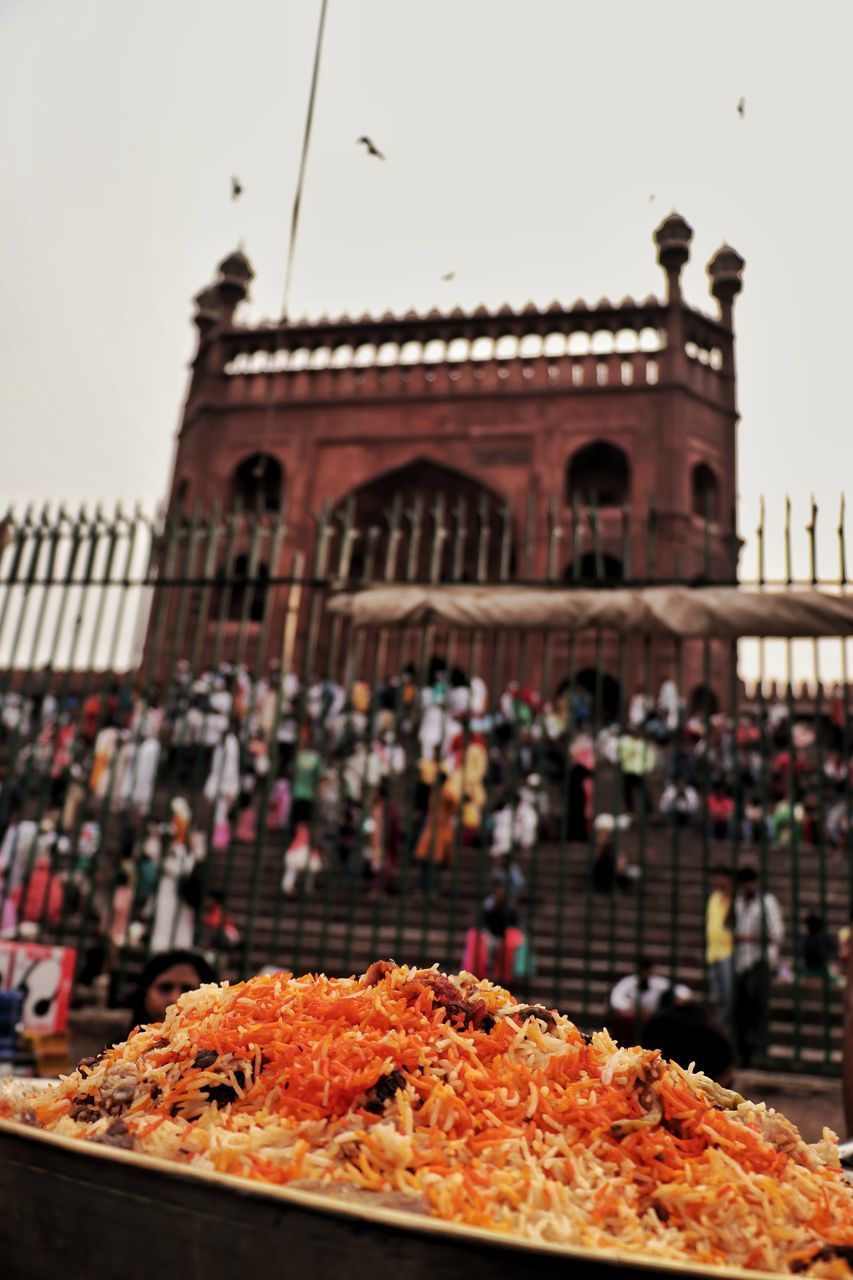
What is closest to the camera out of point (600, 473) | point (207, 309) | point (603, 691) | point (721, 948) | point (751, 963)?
point (751, 963)

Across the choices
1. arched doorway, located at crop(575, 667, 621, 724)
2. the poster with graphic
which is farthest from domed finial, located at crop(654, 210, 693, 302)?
the poster with graphic

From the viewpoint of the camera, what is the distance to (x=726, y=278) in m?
23.5

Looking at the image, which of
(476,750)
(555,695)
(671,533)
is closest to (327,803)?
(476,750)

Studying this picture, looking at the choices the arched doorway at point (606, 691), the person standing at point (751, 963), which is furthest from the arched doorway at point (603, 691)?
the person standing at point (751, 963)

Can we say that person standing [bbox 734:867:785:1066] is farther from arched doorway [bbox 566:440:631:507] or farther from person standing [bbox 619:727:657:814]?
arched doorway [bbox 566:440:631:507]

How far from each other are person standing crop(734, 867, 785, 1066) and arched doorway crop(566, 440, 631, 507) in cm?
1684

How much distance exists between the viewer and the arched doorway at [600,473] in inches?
910

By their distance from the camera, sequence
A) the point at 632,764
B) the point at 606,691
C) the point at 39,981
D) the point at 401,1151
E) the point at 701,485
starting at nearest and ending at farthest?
the point at 401,1151 < the point at 39,981 < the point at 632,764 < the point at 606,691 < the point at 701,485

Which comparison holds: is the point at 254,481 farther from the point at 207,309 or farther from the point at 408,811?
the point at 408,811

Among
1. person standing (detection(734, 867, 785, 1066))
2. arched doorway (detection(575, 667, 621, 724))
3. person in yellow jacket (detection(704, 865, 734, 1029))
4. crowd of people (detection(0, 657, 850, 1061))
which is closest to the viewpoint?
person standing (detection(734, 867, 785, 1066))

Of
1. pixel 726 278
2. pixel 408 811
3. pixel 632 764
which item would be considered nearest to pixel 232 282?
pixel 726 278

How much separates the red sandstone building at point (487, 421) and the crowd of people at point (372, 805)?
8098 mm

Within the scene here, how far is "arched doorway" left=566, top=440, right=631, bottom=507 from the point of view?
2311 cm

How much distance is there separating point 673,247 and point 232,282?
11.3m
